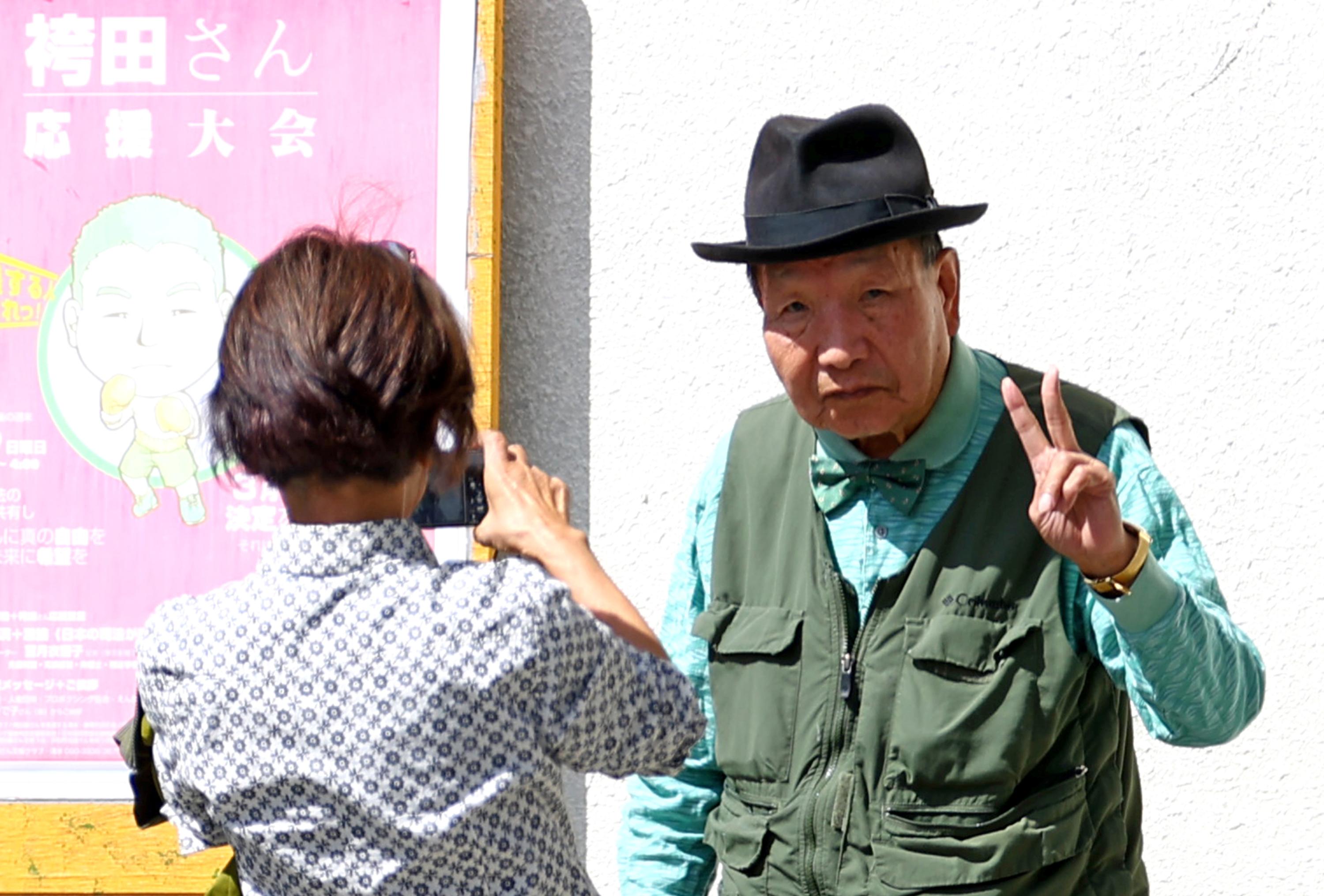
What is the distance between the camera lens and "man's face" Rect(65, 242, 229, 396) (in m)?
3.07

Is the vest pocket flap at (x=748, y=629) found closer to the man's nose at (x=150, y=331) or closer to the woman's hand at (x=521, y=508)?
the woman's hand at (x=521, y=508)

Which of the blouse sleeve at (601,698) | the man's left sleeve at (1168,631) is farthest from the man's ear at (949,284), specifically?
the blouse sleeve at (601,698)

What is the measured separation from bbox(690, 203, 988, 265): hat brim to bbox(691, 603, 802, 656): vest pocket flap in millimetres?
481

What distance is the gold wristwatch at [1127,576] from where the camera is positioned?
5.60ft

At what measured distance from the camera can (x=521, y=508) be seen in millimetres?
1644

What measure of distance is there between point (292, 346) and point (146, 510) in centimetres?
175

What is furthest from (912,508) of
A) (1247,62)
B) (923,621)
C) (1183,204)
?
(1247,62)

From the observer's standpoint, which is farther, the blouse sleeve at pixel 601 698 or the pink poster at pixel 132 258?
the pink poster at pixel 132 258

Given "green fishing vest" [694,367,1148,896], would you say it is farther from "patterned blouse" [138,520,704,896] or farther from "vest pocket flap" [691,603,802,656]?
"patterned blouse" [138,520,704,896]

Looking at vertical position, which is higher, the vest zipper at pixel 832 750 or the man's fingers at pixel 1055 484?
the man's fingers at pixel 1055 484

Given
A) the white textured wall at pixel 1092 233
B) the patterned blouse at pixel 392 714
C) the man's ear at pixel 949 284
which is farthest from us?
the white textured wall at pixel 1092 233

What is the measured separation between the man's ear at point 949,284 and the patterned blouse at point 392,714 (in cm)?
81

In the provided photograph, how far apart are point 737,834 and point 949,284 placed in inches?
32.1

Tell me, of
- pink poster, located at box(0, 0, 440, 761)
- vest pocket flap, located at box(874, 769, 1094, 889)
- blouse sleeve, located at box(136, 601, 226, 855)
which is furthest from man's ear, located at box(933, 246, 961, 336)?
pink poster, located at box(0, 0, 440, 761)
